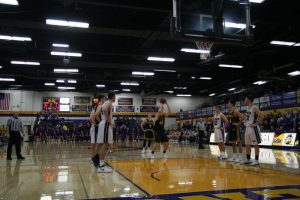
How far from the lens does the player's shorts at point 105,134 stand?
271 inches

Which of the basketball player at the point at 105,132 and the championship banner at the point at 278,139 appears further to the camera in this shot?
the championship banner at the point at 278,139

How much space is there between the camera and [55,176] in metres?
6.08

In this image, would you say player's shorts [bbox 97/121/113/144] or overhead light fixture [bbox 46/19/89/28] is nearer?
player's shorts [bbox 97/121/113/144]

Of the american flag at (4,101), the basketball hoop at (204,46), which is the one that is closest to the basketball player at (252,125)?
the basketball hoop at (204,46)

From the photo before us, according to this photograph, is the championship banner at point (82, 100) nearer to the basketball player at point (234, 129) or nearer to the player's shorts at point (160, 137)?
the player's shorts at point (160, 137)

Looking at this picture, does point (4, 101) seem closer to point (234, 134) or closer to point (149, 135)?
point (149, 135)

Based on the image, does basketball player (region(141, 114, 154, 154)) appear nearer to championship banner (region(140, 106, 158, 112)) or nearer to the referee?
→ the referee

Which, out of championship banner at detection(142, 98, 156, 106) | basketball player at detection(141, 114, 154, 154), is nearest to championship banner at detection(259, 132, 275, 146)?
basketball player at detection(141, 114, 154, 154)

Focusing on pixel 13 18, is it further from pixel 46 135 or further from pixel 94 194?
pixel 46 135

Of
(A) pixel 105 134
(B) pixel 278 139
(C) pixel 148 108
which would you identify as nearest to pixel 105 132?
(A) pixel 105 134

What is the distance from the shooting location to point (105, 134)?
6.93 m

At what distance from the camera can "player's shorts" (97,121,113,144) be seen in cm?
689

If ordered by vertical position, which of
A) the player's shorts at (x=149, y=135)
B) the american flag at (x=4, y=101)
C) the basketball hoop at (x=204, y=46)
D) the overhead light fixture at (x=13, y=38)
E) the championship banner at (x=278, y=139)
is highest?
the overhead light fixture at (x=13, y=38)

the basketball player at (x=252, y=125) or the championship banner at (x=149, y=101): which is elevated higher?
the championship banner at (x=149, y=101)
